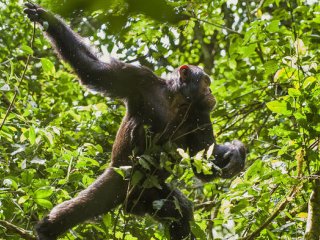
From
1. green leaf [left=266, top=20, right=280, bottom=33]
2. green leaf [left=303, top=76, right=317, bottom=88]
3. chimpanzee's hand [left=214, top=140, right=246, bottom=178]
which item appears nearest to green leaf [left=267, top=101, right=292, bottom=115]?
green leaf [left=303, top=76, right=317, bottom=88]

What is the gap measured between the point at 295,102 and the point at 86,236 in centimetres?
230

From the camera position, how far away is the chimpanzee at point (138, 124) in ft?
13.7

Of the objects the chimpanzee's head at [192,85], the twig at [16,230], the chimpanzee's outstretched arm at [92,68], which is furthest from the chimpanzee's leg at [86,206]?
the chimpanzee's head at [192,85]

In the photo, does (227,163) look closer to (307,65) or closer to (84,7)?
(307,65)

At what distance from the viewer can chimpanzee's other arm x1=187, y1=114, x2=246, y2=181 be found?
15.1 feet

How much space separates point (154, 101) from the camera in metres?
4.82

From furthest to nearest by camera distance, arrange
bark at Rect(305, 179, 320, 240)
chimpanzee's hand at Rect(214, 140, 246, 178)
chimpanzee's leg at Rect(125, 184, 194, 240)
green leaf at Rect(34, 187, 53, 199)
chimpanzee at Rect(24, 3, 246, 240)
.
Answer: chimpanzee's hand at Rect(214, 140, 246, 178) < chimpanzee's leg at Rect(125, 184, 194, 240) < chimpanzee at Rect(24, 3, 246, 240) < bark at Rect(305, 179, 320, 240) < green leaf at Rect(34, 187, 53, 199)

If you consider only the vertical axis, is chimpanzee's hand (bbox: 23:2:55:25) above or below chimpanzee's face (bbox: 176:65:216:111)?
above

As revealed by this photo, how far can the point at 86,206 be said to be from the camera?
13.6 ft

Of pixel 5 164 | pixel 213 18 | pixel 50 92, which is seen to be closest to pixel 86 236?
pixel 5 164

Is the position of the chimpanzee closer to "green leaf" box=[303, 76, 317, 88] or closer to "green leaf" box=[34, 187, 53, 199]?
"green leaf" box=[34, 187, 53, 199]

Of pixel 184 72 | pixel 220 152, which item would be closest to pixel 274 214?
pixel 220 152

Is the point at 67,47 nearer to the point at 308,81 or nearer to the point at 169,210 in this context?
the point at 169,210

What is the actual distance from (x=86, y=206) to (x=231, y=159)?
143cm
